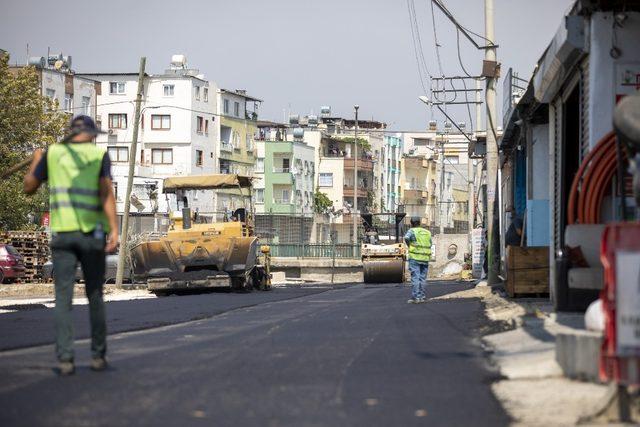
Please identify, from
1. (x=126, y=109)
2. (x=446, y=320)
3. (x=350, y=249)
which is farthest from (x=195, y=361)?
(x=126, y=109)

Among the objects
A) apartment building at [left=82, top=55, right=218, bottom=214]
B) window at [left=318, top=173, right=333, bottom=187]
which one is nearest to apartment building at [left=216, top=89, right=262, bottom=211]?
apartment building at [left=82, top=55, right=218, bottom=214]

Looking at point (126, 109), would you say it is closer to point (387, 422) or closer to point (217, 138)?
point (217, 138)

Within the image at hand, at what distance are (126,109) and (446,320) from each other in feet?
255

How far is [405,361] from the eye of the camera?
31.4ft

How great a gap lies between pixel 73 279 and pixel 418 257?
13.3 m

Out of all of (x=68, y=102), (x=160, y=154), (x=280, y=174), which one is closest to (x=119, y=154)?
(x=160, y=154)

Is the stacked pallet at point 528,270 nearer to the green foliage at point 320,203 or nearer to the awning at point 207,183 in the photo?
the awning at point 207,183

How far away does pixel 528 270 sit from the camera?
18.2 metres

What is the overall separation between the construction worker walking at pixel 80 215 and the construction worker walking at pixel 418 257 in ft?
42.2

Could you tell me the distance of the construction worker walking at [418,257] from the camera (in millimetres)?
21297

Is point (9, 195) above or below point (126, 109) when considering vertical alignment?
below

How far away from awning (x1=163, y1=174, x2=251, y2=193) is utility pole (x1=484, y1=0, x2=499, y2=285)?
6.61m

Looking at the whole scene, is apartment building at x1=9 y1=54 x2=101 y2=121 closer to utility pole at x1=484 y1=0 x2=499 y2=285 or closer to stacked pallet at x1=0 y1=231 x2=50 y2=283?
stacked pallet at x1=0 y1=231 x2=50 y2=283

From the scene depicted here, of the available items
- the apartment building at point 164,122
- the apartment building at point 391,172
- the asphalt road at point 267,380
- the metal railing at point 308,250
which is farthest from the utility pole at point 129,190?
the apartment building at point 391,172
